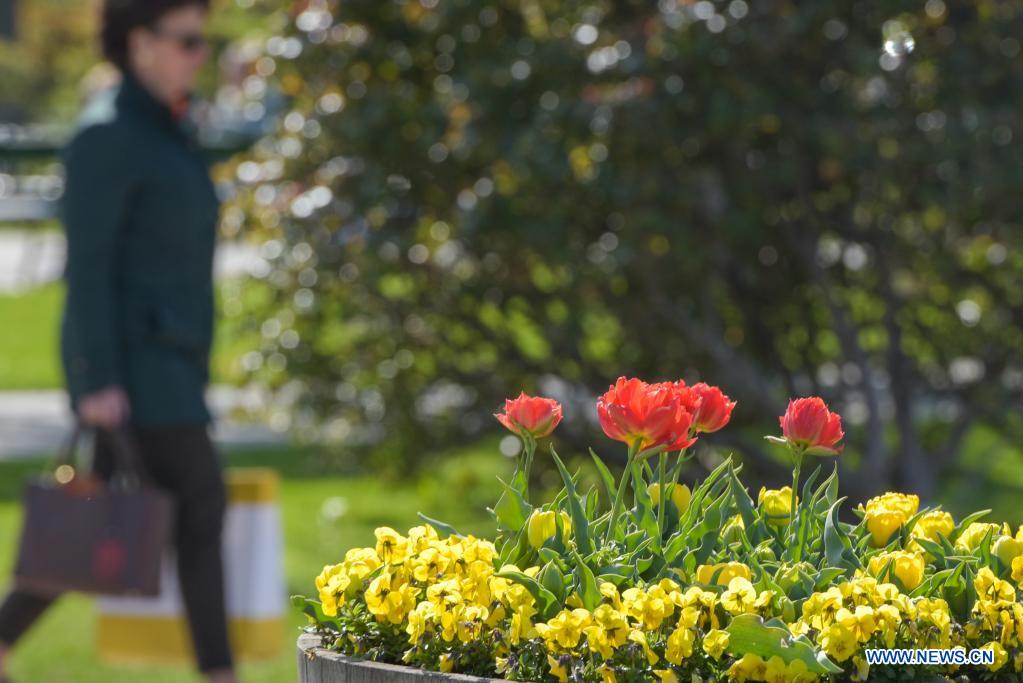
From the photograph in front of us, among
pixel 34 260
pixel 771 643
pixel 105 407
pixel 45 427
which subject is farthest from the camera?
pixel 34 260

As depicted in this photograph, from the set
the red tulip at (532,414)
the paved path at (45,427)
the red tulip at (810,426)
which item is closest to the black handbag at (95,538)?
the red tulip at (532,414)

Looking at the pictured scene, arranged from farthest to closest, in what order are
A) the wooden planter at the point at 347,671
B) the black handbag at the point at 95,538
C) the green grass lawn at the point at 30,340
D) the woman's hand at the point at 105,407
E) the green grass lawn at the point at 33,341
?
1. the green grass lawn at the point at 30,340
2. the green grass lawn at the point at 33,341
3. the woman's hand at the point at 105,407
4. the black handbag at the point at 95,538
5. the wooden planter at the point at 347,671

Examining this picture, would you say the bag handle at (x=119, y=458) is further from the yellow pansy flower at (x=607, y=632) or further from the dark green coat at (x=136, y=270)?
the yellow pansy flower at (x=607, y=632)

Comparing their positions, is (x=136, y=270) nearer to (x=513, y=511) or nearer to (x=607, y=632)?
(x=513, y=511)

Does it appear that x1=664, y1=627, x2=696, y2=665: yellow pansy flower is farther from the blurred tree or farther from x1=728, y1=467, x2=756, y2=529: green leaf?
the blurred tree

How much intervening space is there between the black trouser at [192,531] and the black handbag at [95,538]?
0.22 m

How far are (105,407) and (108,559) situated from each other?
1.30 feet

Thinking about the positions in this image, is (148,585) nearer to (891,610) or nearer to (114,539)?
(114,539)

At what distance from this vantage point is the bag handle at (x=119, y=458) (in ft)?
15.1

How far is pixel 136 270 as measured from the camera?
4.66m

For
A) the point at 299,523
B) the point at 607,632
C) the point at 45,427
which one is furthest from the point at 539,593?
the point at 45,427

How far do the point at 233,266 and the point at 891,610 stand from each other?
22729mm

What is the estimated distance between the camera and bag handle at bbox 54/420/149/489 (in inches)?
181

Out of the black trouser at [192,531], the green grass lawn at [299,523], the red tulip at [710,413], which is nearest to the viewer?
the red tulip at [710,413]
